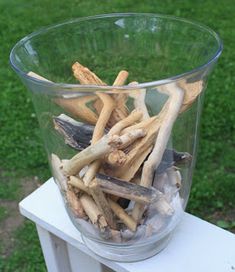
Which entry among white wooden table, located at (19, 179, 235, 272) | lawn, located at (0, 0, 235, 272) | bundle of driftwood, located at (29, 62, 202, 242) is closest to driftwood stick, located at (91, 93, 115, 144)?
bundle of driftwood, located at (29, 62, 202, 242)

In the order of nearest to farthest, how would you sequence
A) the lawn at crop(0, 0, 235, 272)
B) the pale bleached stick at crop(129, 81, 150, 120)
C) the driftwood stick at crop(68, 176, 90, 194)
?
the pale bleached stick at crop(129, 81, 150, 120) → the driftwood stick at crop(68, 176, 90, 194) → the lawn at crop(0, 0, 235, 272)

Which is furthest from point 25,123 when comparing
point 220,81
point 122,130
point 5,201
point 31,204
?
point 122,130

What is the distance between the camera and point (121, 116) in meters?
0.86

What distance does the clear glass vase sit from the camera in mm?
802

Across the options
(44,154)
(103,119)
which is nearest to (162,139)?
(103,119)

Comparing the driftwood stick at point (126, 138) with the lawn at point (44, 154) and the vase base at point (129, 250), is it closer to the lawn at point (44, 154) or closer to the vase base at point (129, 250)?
the vase base at point (129, 250)

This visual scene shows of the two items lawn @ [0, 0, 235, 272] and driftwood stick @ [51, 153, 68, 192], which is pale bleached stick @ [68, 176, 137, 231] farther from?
lawn @ [0, 0, 235, 272]

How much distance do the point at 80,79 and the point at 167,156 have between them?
223 millimetres

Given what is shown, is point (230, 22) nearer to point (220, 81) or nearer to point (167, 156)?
point (220, 81)

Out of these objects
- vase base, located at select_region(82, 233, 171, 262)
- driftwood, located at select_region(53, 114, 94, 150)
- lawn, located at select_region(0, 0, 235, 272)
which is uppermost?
driftwood, located at select_region(53, 114, 94, 150)

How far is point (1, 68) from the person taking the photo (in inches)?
99.9

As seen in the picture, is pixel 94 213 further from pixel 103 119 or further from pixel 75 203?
pixel 103 119

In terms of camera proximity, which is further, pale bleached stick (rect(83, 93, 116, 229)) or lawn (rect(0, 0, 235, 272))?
lawn (rect(0, 0, 235, 272))

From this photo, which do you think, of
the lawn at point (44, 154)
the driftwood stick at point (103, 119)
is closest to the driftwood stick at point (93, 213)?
the driftwood stick at point (103, 119)
